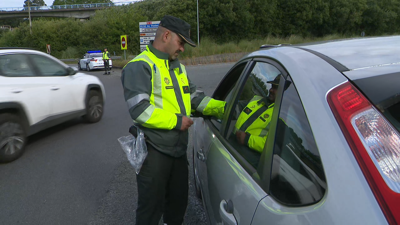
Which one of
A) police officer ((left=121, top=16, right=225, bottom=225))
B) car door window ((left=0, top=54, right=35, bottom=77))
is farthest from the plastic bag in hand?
car door window ((left=0, top=54, right=35, bottom=77))

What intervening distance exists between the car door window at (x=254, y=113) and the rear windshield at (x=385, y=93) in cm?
65

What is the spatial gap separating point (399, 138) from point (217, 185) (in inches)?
46.4

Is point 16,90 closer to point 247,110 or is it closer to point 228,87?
point 228,87

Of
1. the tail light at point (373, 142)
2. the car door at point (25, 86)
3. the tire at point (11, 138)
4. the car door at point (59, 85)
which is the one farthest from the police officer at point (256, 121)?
the car door at point (59, 85)

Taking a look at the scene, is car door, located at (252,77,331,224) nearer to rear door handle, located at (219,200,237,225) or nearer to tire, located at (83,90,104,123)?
rear door handle, located at (219,200,237,225)

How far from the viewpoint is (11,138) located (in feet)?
17.0

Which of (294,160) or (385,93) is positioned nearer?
(385,93)

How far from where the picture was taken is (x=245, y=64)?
2613mm

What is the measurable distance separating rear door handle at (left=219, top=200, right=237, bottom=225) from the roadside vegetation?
4156 cm

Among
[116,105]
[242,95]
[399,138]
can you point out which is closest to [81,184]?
[242,95]

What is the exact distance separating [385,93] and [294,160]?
17.8 inches

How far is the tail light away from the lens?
40.1 inches

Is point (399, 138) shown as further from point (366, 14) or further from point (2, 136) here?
point (366, 14)

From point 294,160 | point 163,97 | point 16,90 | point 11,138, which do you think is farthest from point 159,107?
point 16,90
